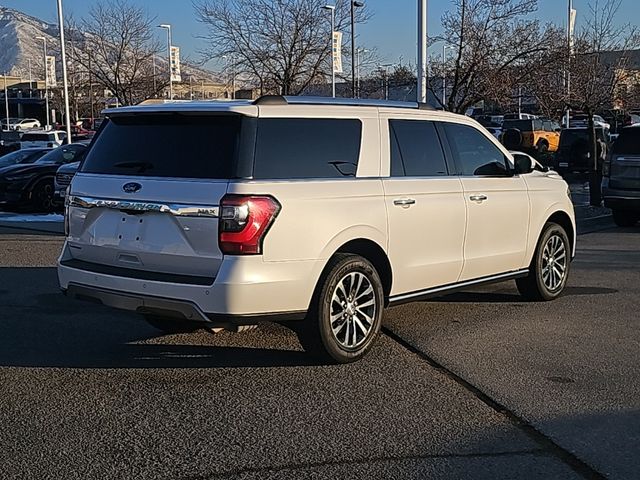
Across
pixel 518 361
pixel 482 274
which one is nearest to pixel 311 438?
pixel 518 361

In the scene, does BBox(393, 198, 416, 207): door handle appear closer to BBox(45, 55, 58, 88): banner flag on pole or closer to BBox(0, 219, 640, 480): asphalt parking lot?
BBox(0, 219, 640, 480): asphalt parking lot

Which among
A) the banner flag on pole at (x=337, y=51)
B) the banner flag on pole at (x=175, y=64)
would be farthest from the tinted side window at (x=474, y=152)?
the banner flag on pole at (x=175, y=64)

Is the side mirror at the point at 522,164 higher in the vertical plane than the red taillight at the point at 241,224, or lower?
higher

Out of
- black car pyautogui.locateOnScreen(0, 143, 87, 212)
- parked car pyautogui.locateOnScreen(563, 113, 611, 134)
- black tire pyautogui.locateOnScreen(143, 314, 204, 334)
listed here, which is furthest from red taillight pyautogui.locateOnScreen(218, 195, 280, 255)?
parked car pyautogui.locateOnScreen(563, 113, 611, 134)

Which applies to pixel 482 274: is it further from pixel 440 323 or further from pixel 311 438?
pixel 311 438

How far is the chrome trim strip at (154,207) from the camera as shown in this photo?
543 cm

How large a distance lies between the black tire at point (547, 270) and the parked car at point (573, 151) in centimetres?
1674

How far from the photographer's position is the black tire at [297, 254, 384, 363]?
233 inches

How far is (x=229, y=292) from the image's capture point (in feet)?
17.7

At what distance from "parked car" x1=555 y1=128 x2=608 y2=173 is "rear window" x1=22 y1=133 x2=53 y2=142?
Result: 19644 millimetres

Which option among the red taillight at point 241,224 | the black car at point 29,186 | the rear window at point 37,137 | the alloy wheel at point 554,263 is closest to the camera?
the red taillight at point 241,224

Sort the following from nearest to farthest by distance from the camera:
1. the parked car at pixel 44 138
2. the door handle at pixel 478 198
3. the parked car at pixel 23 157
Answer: the door handle at pixel 478 198 < the parked car at pixel 23 157 < the parked car at pixel 44 138

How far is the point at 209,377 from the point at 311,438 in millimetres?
1374

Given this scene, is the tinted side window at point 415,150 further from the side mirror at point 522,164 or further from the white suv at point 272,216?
the side mirror at point 522,164
